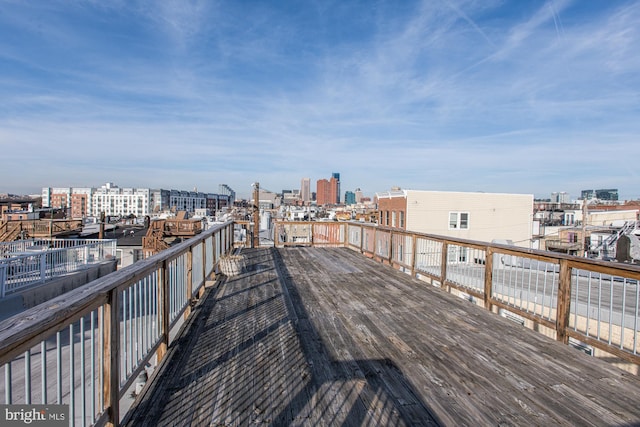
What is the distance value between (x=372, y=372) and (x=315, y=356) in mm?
531

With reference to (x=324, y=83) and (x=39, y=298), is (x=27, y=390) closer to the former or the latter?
(x=39, y=298)

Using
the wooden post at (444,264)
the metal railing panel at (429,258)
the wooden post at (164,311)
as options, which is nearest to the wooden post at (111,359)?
the wooden post at (164,311)

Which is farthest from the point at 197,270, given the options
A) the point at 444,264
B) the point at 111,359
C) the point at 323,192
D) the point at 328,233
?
the point at 323,192

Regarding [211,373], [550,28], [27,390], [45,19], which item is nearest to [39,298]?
[45,19]

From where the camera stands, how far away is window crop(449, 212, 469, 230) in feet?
62.0

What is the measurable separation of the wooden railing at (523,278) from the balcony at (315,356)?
0.03 m

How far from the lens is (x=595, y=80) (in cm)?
1427

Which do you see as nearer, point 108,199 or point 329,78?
point 329,78

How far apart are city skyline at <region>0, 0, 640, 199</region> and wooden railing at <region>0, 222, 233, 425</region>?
942 centimetres

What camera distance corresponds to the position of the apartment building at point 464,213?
18422 mm

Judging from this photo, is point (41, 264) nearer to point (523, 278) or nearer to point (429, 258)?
point (429, 258)

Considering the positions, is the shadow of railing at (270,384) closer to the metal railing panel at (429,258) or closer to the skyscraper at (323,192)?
the metal railing panel at (429,258)

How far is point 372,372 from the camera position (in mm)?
2545

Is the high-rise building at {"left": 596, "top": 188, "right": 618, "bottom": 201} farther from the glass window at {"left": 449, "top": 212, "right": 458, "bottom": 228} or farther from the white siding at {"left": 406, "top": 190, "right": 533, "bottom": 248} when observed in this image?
the glass window at {"left": 449, "top": 212, "right": 458, "bottom": 228}
